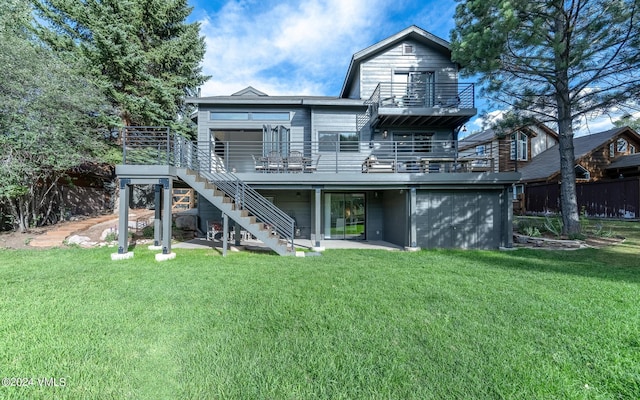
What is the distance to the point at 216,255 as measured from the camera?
7.73m

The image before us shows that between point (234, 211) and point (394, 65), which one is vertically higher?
point (394, 65)

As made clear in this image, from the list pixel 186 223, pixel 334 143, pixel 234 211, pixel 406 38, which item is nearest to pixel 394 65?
pixel 406 38

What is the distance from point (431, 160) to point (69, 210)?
55.0ft

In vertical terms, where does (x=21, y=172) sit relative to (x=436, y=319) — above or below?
above

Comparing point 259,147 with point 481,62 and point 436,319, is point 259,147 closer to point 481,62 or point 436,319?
point 481,62

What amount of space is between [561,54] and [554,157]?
1625 centimetres

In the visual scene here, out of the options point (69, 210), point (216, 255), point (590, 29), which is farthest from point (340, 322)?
point (69, 210)

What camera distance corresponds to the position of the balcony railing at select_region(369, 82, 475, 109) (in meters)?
11.2

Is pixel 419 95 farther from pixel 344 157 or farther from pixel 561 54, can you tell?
pixel 561 54

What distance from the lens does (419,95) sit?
11961mm

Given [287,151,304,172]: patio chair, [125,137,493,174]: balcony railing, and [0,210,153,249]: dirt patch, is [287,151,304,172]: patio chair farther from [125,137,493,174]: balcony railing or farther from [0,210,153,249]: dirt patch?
[0,210,153,249]: dirt patch

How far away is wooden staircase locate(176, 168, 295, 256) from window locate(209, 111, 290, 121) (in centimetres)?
449

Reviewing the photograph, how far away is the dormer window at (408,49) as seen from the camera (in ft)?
39.8

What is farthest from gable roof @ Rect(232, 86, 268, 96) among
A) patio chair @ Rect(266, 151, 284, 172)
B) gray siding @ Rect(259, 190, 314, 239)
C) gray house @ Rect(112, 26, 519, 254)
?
patio chair @ Rect(266, 151, 284, 172)
